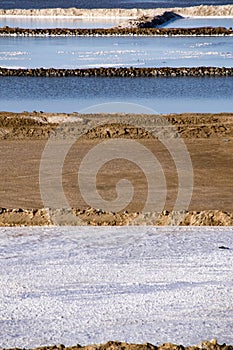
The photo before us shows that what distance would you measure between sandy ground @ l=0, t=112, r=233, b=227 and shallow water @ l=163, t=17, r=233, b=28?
1321 inches

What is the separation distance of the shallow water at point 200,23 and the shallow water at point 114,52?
31.1 feet

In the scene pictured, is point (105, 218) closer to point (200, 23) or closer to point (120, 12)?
point (200, 23)

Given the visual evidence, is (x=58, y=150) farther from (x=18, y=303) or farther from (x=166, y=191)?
(x=18, y=303)

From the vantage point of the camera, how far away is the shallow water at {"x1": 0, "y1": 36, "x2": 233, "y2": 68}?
34.5 metres

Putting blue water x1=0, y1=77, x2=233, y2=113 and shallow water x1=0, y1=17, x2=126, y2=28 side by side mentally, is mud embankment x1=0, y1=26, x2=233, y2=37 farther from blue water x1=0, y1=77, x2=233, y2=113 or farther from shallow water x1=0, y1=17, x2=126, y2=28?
blue water x1=0, y1=77, x2=233, y2=113

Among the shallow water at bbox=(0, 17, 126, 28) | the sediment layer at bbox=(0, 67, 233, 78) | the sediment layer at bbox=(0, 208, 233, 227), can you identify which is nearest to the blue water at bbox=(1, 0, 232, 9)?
the shallow water at bbox=(0, 17, 126, 28)

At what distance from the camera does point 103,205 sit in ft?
49.2

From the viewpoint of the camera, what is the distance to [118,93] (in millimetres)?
27781

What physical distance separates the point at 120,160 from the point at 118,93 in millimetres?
9738

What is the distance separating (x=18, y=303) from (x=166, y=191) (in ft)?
21.8

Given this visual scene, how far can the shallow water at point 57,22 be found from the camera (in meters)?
A: 55.8

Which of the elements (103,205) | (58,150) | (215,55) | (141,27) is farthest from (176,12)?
(103,205)

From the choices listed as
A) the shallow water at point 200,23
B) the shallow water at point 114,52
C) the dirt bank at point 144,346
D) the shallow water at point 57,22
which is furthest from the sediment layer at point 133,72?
the dirt bank at point 144,346

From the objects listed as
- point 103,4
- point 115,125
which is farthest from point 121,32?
point 103,4
